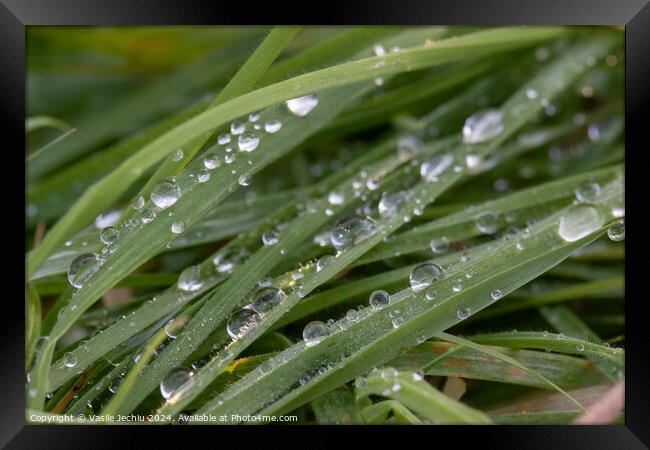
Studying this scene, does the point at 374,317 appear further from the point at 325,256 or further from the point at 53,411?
the point at 53,411

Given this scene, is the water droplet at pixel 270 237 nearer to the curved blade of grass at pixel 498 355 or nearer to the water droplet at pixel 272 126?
the water droplet at pixel 272 126

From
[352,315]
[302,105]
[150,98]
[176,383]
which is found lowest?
[176,383]

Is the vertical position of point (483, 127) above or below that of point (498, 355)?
above

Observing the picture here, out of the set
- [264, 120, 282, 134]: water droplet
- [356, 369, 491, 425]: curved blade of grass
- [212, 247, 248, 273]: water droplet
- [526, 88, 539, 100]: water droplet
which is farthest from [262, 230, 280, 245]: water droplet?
[526, 88, 539, 100]: water droplet

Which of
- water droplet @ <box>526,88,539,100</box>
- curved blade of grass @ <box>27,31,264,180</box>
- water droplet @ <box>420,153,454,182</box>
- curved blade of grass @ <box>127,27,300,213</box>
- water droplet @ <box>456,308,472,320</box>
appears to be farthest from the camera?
curved blade of grass @ <box>27,31,264,180</box>

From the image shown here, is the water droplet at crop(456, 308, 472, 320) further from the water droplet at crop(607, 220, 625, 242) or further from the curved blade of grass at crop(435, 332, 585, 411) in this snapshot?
the water droplet at crop(607, 220, 625, 242)

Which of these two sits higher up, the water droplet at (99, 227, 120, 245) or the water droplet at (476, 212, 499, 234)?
the water droplet at (476, 212, 499, 234)

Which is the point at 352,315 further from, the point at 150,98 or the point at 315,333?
the point at 150,98

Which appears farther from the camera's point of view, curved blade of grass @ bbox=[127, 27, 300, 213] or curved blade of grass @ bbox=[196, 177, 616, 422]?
curved blade of grass @ bbox=[127, 27, 300, 213]

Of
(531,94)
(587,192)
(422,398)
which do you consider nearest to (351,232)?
(422,398)
